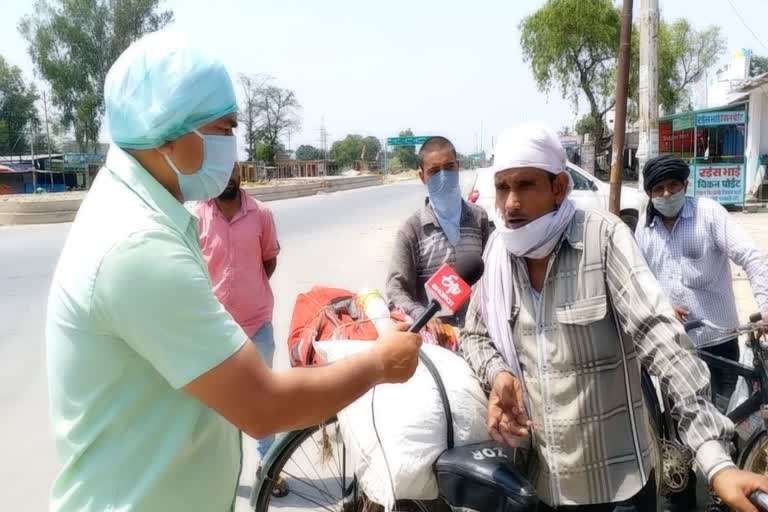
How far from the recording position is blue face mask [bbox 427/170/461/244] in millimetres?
3676

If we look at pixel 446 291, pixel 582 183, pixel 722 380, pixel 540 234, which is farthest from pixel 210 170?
pixel 582 183

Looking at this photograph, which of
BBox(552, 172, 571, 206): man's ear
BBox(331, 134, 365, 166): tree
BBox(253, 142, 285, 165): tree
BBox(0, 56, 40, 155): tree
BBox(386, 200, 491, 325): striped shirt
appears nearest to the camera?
BBox(552, 172, 571, 206): man's ear

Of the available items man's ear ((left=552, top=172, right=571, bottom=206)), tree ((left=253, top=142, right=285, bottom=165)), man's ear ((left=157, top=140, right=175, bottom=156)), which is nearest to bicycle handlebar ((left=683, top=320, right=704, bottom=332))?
man's ear ((left=552, top=172, right=571, bottom=206))

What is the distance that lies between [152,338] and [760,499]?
1.23 metres

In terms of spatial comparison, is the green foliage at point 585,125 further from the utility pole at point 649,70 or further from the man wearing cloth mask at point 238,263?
the man wearing cloth mask at point 238,263

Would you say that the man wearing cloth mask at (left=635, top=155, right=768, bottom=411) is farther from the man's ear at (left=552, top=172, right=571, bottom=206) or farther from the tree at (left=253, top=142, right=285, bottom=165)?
the tree at (left=253, top=142, right=285, bottom=165)

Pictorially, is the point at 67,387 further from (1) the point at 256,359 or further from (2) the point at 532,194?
(2) the point at 532,194

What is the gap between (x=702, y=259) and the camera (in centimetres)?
370

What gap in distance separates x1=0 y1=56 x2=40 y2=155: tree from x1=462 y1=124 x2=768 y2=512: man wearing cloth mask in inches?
2633

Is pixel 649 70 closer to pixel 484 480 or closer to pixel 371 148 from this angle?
pixel 484 480

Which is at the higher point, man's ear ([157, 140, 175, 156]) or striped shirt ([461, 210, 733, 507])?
man's ear ([157, 140, 175, 156])

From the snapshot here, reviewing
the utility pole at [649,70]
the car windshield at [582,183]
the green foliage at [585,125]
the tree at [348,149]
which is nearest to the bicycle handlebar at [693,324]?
the utility pole at [649,70]

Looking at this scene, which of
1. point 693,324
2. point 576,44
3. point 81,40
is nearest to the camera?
point 693,324

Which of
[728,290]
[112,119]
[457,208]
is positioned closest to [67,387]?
[112,119]
